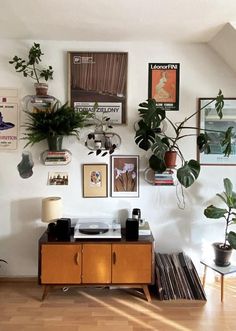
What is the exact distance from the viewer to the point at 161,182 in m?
2.76

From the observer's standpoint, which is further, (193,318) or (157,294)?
(157,294)

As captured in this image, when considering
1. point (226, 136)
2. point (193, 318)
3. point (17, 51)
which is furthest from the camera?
point (17, 51)

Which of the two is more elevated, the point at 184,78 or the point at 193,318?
the point at 184,78

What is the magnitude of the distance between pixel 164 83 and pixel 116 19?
2.59 ft

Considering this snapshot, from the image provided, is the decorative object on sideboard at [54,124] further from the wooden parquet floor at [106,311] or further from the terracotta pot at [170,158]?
the wooden parquet floor at [106,311]

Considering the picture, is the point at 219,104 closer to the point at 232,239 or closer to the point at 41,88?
the point at 232,239

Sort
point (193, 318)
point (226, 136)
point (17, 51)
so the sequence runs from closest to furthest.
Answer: point (193, 318) < point (226, 136) < point (17, 51)

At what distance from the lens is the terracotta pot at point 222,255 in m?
2.60

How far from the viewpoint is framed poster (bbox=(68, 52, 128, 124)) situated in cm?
272

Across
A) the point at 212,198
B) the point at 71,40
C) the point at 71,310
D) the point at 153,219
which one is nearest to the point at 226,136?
the point at 212,198

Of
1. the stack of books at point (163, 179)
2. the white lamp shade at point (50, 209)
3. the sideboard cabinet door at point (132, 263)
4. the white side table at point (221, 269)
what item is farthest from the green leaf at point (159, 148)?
the white side table at point (221, 269)

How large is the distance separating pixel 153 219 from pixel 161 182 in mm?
401

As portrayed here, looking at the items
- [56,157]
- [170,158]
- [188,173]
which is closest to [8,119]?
[56,157]

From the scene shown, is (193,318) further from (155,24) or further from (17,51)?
(17,51)
